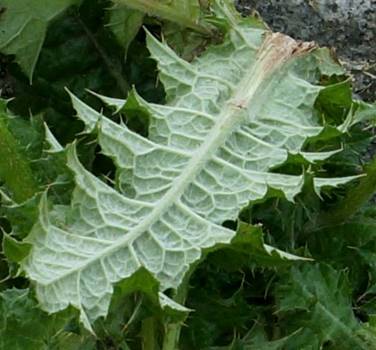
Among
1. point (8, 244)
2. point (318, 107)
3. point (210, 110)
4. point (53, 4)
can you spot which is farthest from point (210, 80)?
point (8, 244)

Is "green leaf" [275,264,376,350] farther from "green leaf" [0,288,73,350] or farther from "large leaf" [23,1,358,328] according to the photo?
"green leaf" [0,288,73,350]

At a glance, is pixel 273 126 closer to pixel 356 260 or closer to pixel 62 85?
pixel 356 260

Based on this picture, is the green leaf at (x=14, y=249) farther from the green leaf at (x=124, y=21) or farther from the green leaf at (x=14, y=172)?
the green leaf at (x=124, y=21)

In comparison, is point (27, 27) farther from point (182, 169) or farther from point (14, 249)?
point (14, 249)

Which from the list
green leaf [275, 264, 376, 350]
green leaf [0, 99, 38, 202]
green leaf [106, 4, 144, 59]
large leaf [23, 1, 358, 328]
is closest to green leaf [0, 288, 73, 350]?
large leaf [23, 1, 358, 328]

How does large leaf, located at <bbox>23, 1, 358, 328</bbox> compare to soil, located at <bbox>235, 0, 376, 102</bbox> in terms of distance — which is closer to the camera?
large leaf, located at <bbox>23, 1, 358, 328</bbox>

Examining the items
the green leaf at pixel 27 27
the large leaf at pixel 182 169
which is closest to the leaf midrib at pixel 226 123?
the large leaf at pixel 182 169

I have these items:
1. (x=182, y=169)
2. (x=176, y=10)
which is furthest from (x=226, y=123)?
(x=176, y=10)
